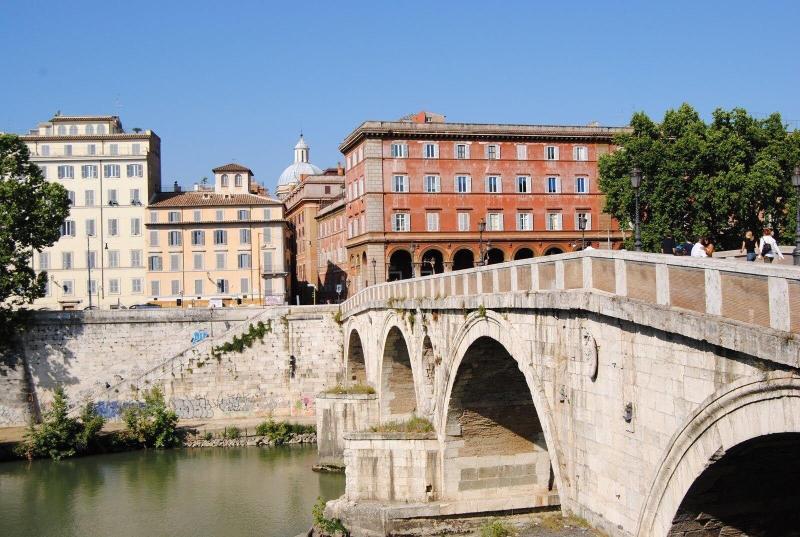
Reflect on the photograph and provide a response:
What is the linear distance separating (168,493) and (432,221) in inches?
1011

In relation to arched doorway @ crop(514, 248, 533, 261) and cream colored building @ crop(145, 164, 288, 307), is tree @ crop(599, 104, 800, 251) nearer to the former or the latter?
arched doorway @ crop(514, 248, 533, 261)

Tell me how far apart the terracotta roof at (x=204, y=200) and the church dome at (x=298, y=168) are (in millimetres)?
54187

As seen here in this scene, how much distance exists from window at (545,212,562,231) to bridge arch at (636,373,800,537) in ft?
140

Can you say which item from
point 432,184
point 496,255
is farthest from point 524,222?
point 432,184

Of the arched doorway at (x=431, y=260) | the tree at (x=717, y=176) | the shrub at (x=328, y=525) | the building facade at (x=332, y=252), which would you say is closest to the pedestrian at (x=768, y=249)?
the shrub at (x=328, y=525)

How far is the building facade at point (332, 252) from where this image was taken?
212ft

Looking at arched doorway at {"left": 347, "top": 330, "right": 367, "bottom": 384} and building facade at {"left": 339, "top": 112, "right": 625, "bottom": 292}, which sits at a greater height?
building facade at {"left": 339, "top": 112, "right": 625, "bottom": 292}

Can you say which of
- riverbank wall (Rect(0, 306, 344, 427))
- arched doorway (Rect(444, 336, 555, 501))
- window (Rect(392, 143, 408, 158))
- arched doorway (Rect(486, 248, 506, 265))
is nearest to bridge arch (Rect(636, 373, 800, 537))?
arched doorway (Rect(444, 336, 555, 501))

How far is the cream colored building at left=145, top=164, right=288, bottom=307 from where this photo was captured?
58.7m

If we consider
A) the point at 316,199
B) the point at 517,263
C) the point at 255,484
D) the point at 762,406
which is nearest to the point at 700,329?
the point at 762,406

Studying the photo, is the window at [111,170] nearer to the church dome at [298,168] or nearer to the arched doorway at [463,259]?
the arched doorway at [463,259]

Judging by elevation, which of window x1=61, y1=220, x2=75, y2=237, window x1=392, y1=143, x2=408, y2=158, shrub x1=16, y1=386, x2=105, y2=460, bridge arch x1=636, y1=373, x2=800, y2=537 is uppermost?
window x1=392, y1=143, x2=408, y2=158

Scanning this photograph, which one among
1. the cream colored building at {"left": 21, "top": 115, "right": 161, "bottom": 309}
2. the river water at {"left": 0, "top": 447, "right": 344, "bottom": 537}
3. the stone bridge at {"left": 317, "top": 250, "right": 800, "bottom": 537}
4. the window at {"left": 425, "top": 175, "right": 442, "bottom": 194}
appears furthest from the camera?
the cream colored building at {"left": 21, "top": 115, "right": 161, "bottom": 309}

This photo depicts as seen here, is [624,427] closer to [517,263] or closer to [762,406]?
[762,406]
